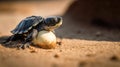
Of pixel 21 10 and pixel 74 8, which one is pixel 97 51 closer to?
pixel 74 8

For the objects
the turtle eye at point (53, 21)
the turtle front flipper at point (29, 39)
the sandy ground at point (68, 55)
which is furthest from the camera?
the turtle eye at point (53, 21)

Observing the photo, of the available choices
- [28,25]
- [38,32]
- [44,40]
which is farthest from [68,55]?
[28,25]

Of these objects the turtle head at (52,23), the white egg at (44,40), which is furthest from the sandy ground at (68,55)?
the turtle head at (52,23)

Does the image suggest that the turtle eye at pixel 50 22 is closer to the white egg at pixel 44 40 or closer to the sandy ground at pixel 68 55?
the white egg at pixel 44 40

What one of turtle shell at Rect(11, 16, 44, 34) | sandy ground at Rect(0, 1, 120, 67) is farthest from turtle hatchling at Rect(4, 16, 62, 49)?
sandy ground at Rect(0, 1, 120, 67)

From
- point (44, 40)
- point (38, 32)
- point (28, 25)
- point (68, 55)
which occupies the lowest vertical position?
point (68, 55)

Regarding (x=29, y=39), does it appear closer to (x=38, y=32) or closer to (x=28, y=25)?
(x=38, y=32)

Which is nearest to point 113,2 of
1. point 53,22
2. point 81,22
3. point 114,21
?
point 114,21

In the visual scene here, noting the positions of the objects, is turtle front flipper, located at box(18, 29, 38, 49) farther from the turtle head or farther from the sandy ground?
the turtle head

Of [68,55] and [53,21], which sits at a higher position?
[53,21]
